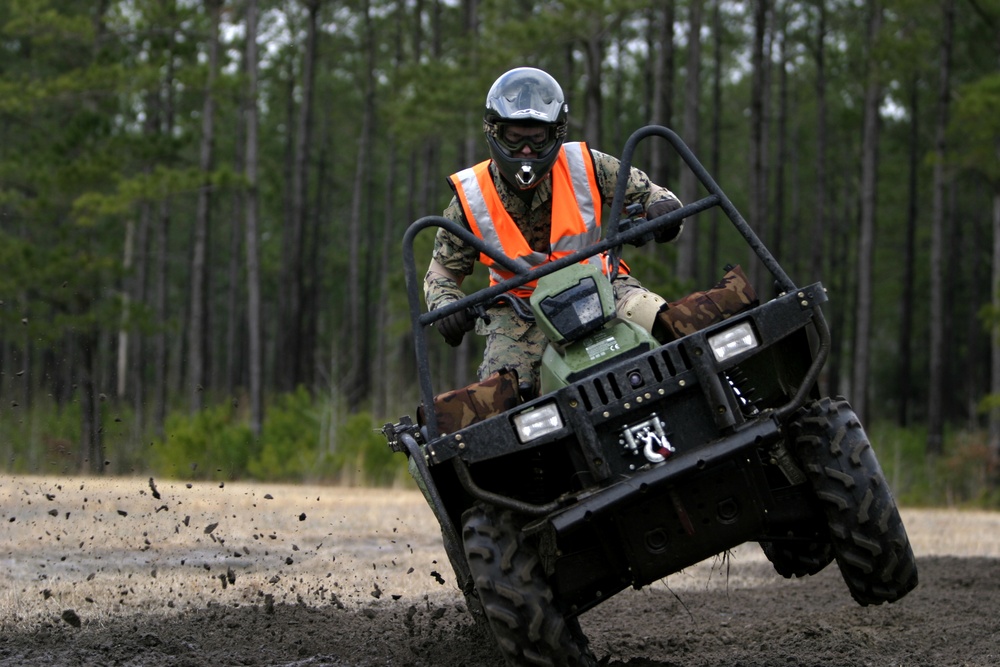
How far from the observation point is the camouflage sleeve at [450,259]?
629cm

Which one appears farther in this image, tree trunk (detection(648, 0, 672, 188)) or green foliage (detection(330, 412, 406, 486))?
tree trunk (detection(648, 0, 672, 188))

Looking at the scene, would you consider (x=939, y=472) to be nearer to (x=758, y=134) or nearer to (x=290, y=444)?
(x=758, y=134)

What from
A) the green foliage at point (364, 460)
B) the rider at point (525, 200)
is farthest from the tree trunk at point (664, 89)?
the rider at point (525, 200)

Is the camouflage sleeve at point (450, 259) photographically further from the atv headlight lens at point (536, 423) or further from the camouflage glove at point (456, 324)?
the atv headlight lens at point (536, 423)

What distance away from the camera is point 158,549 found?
30.6 ft

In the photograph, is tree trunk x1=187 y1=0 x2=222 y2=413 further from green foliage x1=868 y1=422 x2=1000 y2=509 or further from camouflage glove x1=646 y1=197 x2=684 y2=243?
camouflage glove x1=646 y1=197 x2=684 y2=243

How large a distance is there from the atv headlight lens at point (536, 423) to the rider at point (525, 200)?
755 millimetres

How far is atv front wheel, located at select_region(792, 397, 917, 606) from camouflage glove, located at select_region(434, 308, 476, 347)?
58.7 inches

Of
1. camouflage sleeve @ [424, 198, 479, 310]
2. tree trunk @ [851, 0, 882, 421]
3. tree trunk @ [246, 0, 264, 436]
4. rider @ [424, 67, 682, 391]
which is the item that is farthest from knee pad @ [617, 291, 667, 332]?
tree trunk @ [851, 0, 882, 421]

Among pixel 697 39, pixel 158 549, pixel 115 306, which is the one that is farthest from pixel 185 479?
pixel 697 39

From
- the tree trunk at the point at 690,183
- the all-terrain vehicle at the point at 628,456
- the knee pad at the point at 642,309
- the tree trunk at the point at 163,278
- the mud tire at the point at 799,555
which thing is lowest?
the mud tire at the point at 799,555

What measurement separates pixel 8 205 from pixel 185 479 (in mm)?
10533

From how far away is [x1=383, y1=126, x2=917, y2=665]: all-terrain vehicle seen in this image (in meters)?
4.98

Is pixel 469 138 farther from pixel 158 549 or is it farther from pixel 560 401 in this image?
pixel 560 401
